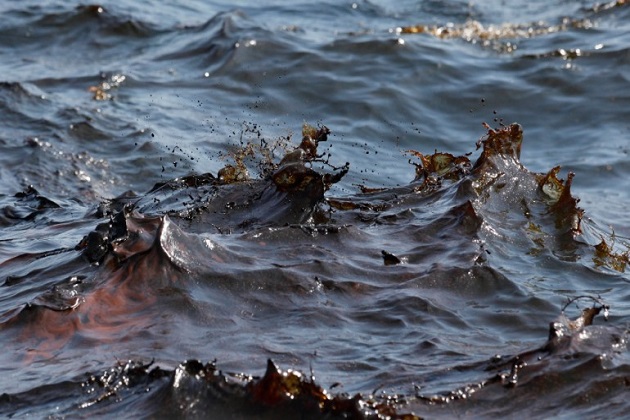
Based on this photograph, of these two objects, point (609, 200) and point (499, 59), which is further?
point (499, 59)

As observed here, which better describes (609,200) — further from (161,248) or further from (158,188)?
(161,248)

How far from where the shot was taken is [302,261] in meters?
4.69

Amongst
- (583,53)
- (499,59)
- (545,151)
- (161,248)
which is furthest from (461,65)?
(161,248)

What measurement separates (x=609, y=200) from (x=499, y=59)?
3.86 m

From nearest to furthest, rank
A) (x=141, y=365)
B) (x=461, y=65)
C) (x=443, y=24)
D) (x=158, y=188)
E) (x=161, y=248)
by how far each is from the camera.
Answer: (x=141, y=365)
(x=161, y=248)
(x=158, y=188)
(x=461, y=65)
(x=443, y=24)

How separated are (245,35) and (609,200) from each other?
5206 mm

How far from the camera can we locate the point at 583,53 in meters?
12.0

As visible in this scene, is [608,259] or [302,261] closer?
[302,261]

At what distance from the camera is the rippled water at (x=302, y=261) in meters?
3.70

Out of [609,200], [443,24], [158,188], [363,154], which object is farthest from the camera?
[443,24]

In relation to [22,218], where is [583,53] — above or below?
above

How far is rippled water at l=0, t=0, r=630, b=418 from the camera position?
370 cm

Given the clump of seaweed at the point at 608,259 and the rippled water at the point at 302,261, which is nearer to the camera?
the rippled water at the point at 302,261

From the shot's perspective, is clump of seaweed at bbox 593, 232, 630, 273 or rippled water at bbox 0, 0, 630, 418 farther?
clump of seaweed at bbox 593, 232, 630, 273
